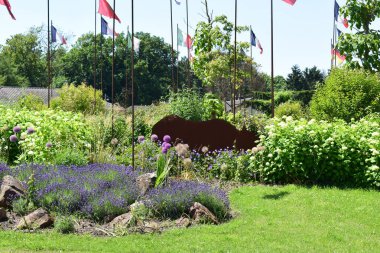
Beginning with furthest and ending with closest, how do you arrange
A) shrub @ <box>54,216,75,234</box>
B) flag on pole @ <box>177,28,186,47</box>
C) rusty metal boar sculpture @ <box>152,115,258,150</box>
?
flag on pole @ <box>177,28,186,47</box> → rusty metal boar sculpture @ <box>152,115,258,150</box> → shrub @ <box>54,216,75,234</box>

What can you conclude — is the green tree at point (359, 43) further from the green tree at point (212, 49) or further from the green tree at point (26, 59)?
the green tree at point (26, 59)

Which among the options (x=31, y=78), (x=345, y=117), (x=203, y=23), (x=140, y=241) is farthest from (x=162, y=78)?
(x=140, y=241)

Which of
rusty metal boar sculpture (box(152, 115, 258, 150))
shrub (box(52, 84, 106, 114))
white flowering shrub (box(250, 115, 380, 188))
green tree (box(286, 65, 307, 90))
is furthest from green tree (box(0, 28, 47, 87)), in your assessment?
white flowering shrub (box(250, 115, 380, 188))

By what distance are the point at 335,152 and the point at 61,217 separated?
4.86 m

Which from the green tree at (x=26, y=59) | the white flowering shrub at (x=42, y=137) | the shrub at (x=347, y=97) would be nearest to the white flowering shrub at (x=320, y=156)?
the white flowering shrub at (x=42, y=137)

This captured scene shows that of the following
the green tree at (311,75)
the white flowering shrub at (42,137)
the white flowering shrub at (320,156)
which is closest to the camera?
the white flowering shrub at (320,156)

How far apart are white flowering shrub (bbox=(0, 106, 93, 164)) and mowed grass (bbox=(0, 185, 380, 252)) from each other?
365 centimetres

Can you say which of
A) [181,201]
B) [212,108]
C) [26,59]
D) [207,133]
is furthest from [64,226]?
[26,59]

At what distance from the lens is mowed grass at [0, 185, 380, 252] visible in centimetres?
545

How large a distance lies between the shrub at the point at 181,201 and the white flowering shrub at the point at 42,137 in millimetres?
3130

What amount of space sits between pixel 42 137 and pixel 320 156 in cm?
504

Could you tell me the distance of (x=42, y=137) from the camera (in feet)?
32.5

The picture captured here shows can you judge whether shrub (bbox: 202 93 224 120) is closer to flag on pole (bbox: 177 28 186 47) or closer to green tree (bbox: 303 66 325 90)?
flag on pole (bbox: 177 28 186 47)

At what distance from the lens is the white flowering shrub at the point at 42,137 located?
31.5 feet
